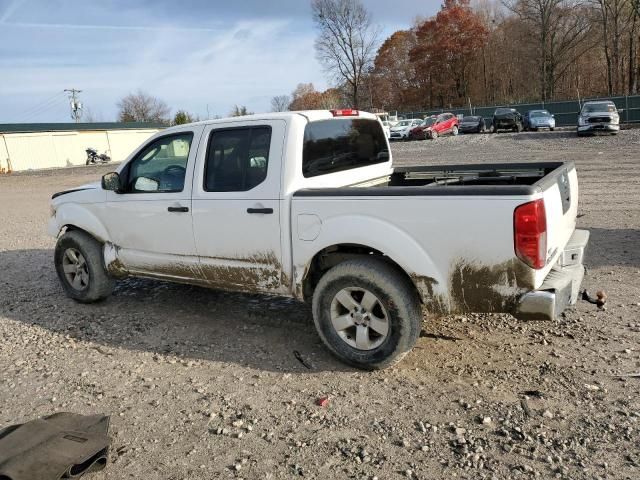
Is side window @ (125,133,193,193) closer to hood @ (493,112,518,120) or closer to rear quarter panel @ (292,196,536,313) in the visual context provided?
rear quarter panel @ (292,196,536,313)

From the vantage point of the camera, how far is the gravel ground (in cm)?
304

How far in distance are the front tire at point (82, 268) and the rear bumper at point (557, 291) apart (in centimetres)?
426

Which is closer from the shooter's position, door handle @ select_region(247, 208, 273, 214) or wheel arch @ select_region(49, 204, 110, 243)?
Answer: door handle @ select_region(247, 208, 273, 214)

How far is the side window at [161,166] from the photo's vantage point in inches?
197

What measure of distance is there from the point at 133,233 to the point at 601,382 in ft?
14.0

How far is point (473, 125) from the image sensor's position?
37.3 metres

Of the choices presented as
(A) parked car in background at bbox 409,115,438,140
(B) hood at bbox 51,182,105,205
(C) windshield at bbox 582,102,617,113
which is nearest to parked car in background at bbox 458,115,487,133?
(A) parked car in background at bbox 409,115,438,140

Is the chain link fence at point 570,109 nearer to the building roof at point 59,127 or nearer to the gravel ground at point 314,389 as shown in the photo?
the building roof at point 59,127


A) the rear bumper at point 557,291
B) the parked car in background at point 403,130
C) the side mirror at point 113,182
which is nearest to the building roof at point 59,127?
the parked car in background at point 403,130

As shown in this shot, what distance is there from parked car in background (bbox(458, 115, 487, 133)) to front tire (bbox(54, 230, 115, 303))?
3476 cm

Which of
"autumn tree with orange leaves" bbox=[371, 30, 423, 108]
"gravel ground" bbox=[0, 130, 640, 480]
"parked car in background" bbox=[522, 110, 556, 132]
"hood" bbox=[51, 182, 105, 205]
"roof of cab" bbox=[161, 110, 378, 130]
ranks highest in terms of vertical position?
"autumn tree with orange leaves" bbox=[371, 30, 423, 108]

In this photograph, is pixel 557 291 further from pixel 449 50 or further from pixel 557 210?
pixel 449 50

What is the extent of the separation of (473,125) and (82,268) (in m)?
35.0

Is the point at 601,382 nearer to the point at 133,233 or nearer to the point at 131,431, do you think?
the point at 131,431
